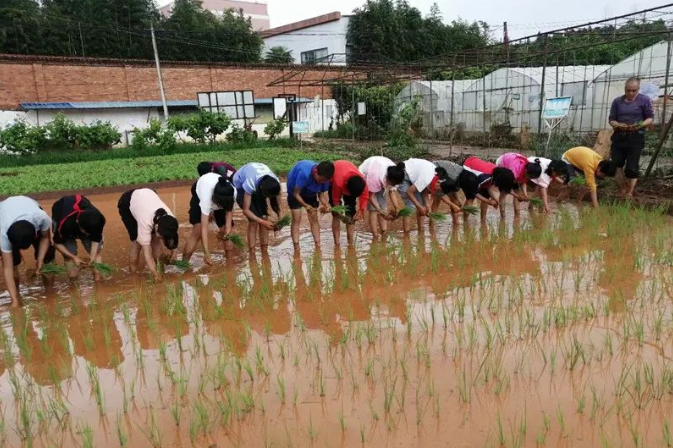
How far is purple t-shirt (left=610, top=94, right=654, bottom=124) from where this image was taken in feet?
23.8

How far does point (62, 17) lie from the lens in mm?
28031

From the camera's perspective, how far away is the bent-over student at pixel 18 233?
4.39m

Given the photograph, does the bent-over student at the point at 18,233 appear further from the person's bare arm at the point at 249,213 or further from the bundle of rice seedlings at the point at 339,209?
the bundle of rice seedlings at the point at 339,209

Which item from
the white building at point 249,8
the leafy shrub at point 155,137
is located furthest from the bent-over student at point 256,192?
the white building at point 249,8

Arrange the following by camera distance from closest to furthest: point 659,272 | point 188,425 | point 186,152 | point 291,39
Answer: point 188,425
point 659,272
point 186,152
point 291,39

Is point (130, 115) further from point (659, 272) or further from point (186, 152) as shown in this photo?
point (659, 272)

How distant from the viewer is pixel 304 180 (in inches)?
223

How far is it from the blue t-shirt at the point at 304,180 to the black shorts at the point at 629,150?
14.6 feet

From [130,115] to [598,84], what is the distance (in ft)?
56.5

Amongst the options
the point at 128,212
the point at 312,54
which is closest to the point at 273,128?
the point at 312,54

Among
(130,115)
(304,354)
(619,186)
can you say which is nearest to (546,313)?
(304,354)

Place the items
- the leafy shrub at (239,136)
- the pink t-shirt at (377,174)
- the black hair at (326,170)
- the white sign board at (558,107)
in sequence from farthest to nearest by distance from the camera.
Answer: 1. the leafy shrub at (239,136)
2. the white sign board at (558,107)
3. the pink t-shirt at (377,174)
4. the black hair at (326,170)

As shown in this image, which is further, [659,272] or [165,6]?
[165,6]

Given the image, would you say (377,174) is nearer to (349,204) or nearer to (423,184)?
(349,204)
